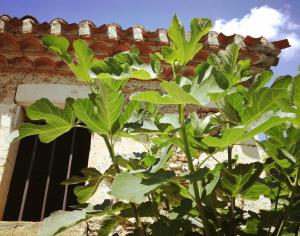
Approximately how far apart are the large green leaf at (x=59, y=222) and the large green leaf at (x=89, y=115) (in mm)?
352

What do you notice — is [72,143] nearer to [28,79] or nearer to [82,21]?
[28,79]

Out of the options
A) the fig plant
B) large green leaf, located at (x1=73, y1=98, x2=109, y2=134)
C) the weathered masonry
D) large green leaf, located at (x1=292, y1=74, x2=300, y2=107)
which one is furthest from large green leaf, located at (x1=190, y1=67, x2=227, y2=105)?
the weathered masonry

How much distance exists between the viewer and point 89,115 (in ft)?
4.22

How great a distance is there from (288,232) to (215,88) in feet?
2.57

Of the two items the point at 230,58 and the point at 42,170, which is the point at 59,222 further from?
the point at 42,170

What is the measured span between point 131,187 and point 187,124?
1.59 feet

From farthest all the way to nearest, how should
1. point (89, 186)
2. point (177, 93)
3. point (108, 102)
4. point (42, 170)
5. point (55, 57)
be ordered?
point (55, 57)
point (42, 170)
point (89, 186)
point (108, 102)
point (177, 93)

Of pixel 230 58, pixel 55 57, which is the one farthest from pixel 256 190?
pixel 55 57

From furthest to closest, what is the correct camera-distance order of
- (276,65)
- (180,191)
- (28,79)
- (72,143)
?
(276,65) < (28,79) < (72,143) < (180,191)

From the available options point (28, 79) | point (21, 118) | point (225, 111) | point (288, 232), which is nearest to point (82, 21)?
point (28, 79)

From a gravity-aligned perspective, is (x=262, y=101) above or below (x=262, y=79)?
below

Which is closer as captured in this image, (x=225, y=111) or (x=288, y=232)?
(x=225, y=111)

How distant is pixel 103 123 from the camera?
1.32 meters

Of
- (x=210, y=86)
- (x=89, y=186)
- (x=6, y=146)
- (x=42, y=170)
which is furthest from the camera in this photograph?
(x=42, y=170)
